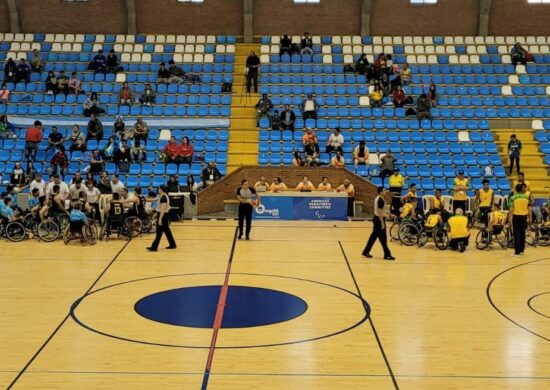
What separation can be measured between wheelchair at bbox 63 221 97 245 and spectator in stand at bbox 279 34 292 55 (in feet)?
46.6

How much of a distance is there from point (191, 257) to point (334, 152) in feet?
30.3

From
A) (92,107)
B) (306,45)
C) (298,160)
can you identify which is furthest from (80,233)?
(306,45)

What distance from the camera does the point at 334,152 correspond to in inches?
891

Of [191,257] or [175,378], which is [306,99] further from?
[175,378]

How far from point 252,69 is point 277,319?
17.0 m

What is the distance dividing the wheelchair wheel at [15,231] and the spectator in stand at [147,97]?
32.0 feet

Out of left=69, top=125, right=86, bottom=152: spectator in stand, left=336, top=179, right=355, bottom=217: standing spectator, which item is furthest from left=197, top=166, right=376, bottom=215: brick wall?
left=69, top=125, right=86, bottom=152: spectator in stand

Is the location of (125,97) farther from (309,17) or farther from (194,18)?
(309,17)

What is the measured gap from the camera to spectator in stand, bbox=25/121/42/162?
22.1m

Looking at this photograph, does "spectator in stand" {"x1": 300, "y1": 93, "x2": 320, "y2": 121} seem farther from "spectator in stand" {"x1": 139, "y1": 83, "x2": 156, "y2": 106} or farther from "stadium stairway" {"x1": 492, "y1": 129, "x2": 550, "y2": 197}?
"stadium stairway" {"x1": 492, "y1": 129, "x2": 550, "y2": 197}

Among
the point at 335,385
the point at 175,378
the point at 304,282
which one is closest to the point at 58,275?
the point at 304,282

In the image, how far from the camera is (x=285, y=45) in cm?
2795

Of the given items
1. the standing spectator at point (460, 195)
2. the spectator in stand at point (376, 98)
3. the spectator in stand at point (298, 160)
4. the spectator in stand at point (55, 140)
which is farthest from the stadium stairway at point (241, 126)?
the standing spectator at point (460, 195)

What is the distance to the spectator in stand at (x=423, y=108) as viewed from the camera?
24.6 metres
